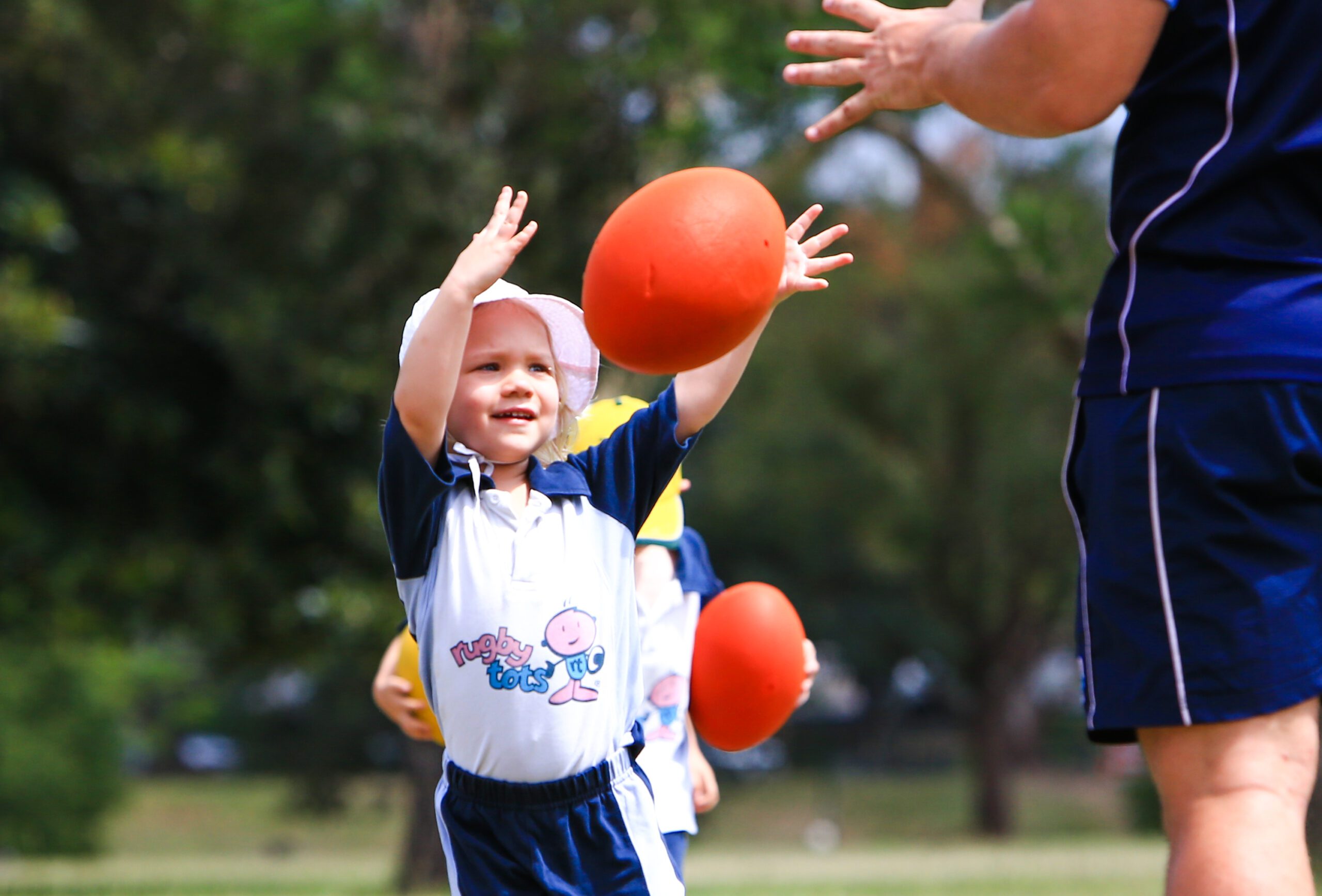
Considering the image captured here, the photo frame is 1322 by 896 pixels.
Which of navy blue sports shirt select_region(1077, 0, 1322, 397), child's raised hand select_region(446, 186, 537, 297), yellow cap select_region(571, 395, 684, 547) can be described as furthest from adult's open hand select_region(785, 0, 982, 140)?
yellow cap select_region(571, 395, 684, 547)

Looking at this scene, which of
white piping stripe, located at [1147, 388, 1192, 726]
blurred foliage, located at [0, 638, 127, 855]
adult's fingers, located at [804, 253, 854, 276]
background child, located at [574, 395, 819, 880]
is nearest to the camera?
white piping stripe, located at [1147, 388, 1192, 726]

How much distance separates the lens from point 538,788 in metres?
2.45

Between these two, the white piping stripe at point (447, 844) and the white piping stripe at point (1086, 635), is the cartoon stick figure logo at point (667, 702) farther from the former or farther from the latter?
the white piping stripe at point (1086, 635)

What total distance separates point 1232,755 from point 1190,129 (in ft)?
2.87

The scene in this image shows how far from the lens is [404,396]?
7.86 feet

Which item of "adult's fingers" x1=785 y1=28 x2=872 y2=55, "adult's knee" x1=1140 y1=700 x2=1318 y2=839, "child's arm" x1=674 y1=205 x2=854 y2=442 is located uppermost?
"adult's fingers" x1=785 y1=28 x2=872 y2=55

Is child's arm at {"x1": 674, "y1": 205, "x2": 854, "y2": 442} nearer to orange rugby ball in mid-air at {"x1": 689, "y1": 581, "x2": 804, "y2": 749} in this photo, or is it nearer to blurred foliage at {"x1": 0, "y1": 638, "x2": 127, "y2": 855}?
orange rugby ball in mid-air at {"x1": 689, "y1": 581, "x2": 804, "y2": 749}

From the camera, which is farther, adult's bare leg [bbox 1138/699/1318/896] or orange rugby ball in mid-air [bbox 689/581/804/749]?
orange rugby ball in mid-air [bbox 689/581/804/749]

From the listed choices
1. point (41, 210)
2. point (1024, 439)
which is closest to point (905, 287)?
point (1024, 439)

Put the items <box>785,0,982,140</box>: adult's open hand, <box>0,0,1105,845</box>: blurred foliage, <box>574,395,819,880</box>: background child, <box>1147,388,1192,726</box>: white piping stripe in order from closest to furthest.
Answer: <box>1147,388,1192,726</box>: white piping stripe < <box>785,0,982,140</box>: adult's open hand < <box>574,395,819,880</box>: background child < <box>0,0,1105,845</box>: blurred foliage

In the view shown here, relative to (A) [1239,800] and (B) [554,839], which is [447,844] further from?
(A) [1239,800]

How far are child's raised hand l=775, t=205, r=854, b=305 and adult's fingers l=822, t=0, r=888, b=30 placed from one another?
0.34 meters

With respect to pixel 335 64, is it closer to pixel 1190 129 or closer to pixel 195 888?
pixel 195 888

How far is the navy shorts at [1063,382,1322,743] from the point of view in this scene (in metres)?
1.86
